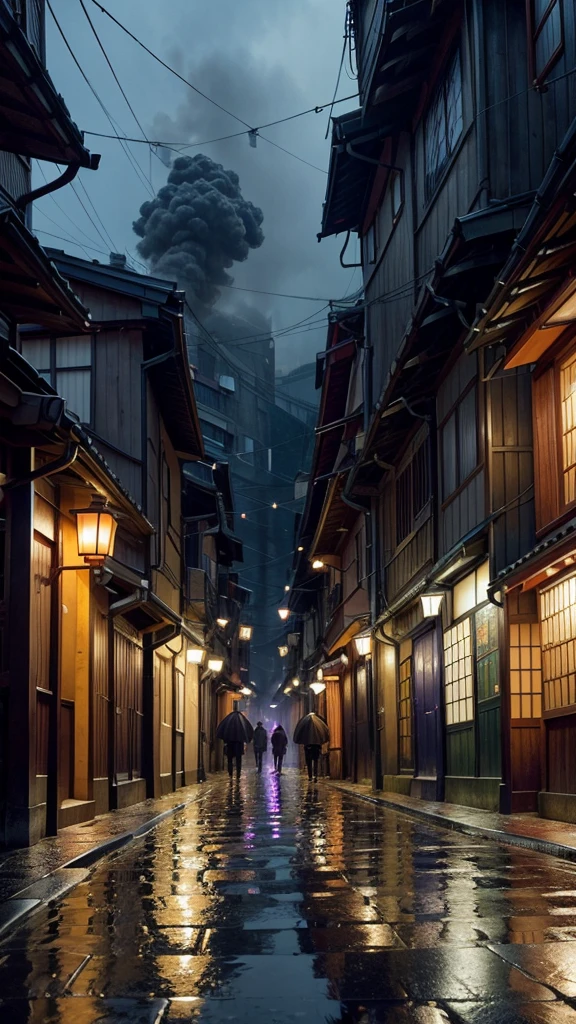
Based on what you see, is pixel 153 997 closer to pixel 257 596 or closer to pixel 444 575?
pixel 444 575

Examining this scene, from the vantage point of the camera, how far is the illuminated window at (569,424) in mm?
15008

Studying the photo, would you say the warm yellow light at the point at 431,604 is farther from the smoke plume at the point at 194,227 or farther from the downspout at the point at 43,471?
the smoke plume at the point at 194,227

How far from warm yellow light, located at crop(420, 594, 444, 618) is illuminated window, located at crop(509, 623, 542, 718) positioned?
15.0ft

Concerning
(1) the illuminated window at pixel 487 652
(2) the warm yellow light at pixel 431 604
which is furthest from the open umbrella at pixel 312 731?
(1) the illuminated window at pixel 487 652

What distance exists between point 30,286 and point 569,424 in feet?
22.6

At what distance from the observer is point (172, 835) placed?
15.5m

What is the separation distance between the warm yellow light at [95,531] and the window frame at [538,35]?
845 cm

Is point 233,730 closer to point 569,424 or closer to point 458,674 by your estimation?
point 458,674

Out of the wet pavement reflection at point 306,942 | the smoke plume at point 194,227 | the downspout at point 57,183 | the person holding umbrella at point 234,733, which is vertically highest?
the smoke plume at point 194,227

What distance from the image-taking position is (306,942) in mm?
6777

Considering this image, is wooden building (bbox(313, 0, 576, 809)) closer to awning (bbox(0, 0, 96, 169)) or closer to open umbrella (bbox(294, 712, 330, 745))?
awning (bbox(0, 0, 96, 169))

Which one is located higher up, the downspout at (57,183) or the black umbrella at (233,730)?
the downspout at (57,183)

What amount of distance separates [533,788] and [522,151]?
9.35m

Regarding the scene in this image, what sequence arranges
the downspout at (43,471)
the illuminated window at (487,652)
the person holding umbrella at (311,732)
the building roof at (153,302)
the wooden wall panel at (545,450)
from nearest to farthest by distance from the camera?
the downspout at (43,471) → the wooden wall panel at (545,450) → the illuminated window at (487,652) → the building roof at (153,302) → the person holding umbrella at (311,732)
